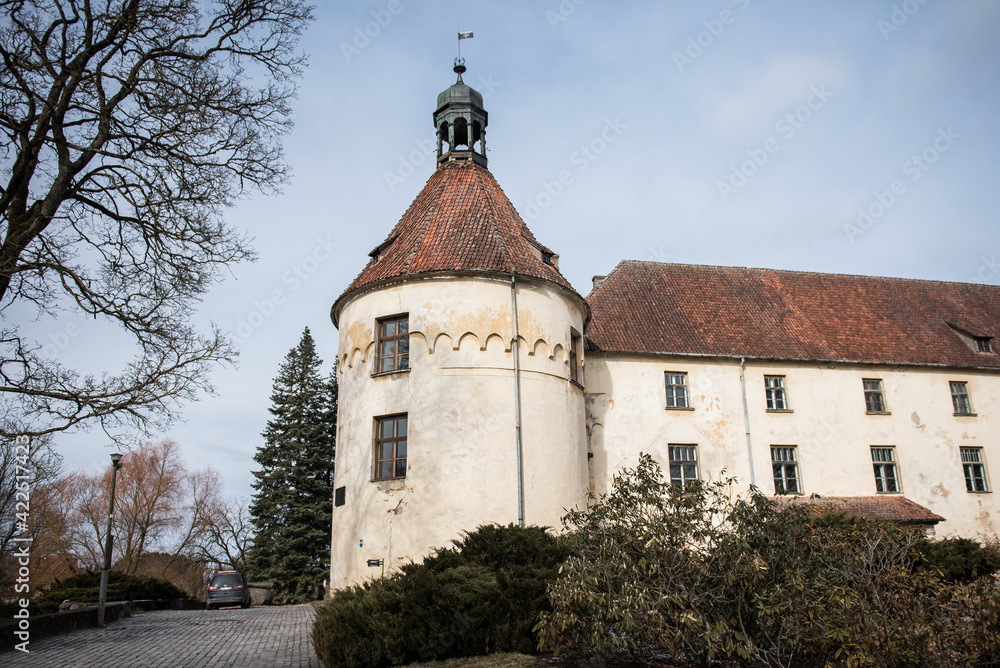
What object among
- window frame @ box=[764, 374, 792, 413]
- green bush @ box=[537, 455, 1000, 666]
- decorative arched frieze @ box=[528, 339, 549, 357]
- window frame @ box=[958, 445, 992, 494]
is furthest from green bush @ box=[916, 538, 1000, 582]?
decorative arched frieze @ box=[528, 339, 549, 357]

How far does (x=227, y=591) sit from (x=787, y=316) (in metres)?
22.3

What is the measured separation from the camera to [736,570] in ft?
27.9

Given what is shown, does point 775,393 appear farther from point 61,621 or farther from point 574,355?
point 61,621

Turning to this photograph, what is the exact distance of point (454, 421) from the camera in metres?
17.1

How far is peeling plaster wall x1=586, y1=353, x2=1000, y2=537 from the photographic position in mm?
23406

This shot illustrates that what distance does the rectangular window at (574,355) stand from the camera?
19.3 meters

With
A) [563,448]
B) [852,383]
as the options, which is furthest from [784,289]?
[563,448]

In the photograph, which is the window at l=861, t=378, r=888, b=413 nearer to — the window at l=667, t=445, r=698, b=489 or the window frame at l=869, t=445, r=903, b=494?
the window frame at l=869, t=445, r=903, b=494

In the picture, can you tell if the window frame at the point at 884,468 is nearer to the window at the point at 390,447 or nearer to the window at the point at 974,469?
the window at the point at 974,469

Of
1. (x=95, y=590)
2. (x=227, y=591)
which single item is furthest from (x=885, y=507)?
(x=95, y=590)

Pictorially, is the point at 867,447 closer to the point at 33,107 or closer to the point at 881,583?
the point at 881,583

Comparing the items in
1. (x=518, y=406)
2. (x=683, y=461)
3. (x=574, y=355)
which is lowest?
(x=683, y=461)

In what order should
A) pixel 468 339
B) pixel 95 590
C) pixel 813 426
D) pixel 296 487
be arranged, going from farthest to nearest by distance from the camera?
pixel 296 487 → pixel 813 426 → pixel 95 590 → pixel 468 339

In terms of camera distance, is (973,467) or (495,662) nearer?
(495,662)
